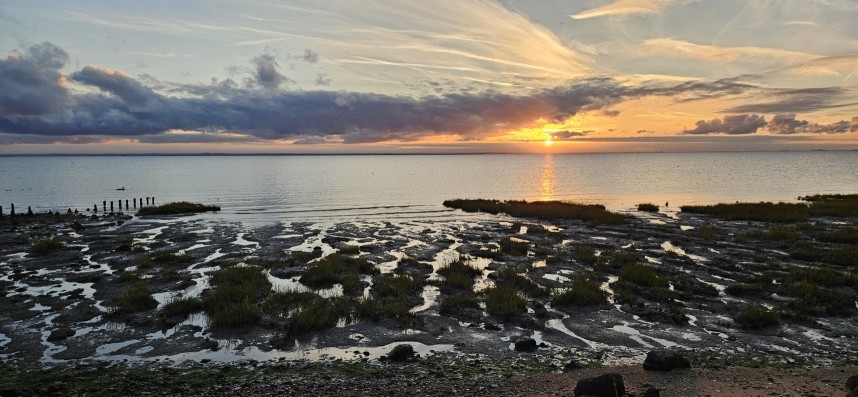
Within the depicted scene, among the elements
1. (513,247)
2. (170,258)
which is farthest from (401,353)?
(170,258)

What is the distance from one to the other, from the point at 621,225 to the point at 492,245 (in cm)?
1882

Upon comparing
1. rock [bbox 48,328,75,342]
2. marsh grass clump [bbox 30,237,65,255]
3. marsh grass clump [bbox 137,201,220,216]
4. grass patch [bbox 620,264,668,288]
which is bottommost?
marsh grass clump [bbox 137,201,220,216]

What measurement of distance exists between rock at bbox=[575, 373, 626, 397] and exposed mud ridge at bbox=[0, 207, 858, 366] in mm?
2839

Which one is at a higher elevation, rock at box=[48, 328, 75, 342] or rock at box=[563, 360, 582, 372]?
rock at box=[563, 360, 582, 372]

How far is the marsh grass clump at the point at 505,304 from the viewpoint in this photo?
19.1 meters

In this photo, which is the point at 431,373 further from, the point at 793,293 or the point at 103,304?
the point at 793,293

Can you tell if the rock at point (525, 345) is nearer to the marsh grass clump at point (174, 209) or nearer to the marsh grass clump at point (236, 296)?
the marsh grass clump at point (236, 296)

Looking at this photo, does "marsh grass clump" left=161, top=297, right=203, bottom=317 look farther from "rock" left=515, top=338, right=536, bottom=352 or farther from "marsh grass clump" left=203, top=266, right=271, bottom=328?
"rock" left=515, top=338, right=536, bottom=352

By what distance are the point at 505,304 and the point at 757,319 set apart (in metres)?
9.30

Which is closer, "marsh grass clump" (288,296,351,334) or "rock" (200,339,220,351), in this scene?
"rock" (200,339,220,351)

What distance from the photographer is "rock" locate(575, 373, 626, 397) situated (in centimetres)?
1099

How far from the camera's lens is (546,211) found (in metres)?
57.7

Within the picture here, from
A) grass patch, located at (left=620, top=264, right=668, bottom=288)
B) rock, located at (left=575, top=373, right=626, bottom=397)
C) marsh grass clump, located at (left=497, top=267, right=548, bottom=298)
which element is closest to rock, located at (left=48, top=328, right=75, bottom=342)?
rock, located at (left=575, top=373, right=626, bottom=397)

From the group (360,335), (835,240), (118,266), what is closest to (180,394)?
(360,335)
